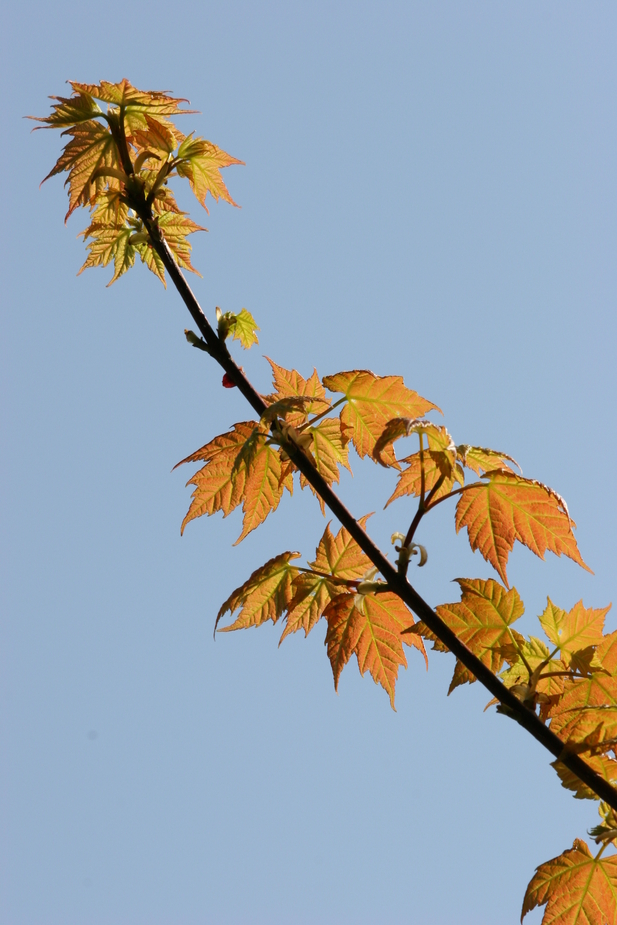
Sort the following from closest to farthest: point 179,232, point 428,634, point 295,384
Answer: point 428,634 < point 295,384 < point 179,232

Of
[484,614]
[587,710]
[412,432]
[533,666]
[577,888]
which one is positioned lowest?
[577,888]

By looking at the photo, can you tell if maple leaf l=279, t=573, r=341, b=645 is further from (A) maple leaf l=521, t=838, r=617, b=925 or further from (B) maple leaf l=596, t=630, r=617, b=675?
(A) maple leaf l=521, t=838, r=617, b=925

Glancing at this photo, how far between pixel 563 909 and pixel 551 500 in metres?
0.67

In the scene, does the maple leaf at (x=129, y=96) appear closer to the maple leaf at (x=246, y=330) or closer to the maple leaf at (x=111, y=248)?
the maple leaf at (x=111, y=248)

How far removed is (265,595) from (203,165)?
0.90 meters

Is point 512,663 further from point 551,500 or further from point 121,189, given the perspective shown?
point 121,189

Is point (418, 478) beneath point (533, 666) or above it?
above

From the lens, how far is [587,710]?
4.11 ft

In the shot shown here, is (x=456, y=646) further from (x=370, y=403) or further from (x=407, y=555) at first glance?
(x=370, y=403)

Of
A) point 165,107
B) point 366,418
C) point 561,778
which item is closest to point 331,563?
point 366,418

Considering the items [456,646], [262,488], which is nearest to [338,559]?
[262,488]

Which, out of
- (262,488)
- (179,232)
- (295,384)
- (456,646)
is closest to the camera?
(456,646)

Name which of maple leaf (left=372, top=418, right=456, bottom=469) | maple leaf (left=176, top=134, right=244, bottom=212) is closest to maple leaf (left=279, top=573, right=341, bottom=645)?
maple leaf (left=372, top=418, right=456, bottom=469)

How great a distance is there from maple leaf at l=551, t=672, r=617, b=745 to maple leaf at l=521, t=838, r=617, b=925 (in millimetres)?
228
